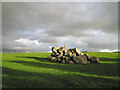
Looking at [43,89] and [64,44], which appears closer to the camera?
[43,89]

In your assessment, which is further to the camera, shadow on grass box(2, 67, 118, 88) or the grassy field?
the grassy field

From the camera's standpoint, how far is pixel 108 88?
6918 mm

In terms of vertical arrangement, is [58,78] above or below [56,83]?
below

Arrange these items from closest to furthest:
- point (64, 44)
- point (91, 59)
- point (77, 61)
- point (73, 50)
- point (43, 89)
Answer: point (43, 89), point (77, 61), point (91, 59), point (73, 50), point (64, 44)

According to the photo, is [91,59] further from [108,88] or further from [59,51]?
[108,88]

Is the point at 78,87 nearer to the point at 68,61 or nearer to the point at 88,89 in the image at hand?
the point at 88,89

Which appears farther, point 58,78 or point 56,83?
point 58,78

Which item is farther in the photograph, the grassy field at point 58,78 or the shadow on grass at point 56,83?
the grassy field at point 58,78

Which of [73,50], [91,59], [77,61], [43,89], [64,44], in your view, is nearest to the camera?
[43,89]

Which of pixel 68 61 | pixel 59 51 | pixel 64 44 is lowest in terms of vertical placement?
pixel 68 61

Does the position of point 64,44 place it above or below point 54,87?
above

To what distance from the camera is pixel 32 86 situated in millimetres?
7113

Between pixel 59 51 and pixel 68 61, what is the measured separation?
294 inches

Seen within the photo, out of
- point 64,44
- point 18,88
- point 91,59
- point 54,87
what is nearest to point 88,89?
point 54,87
